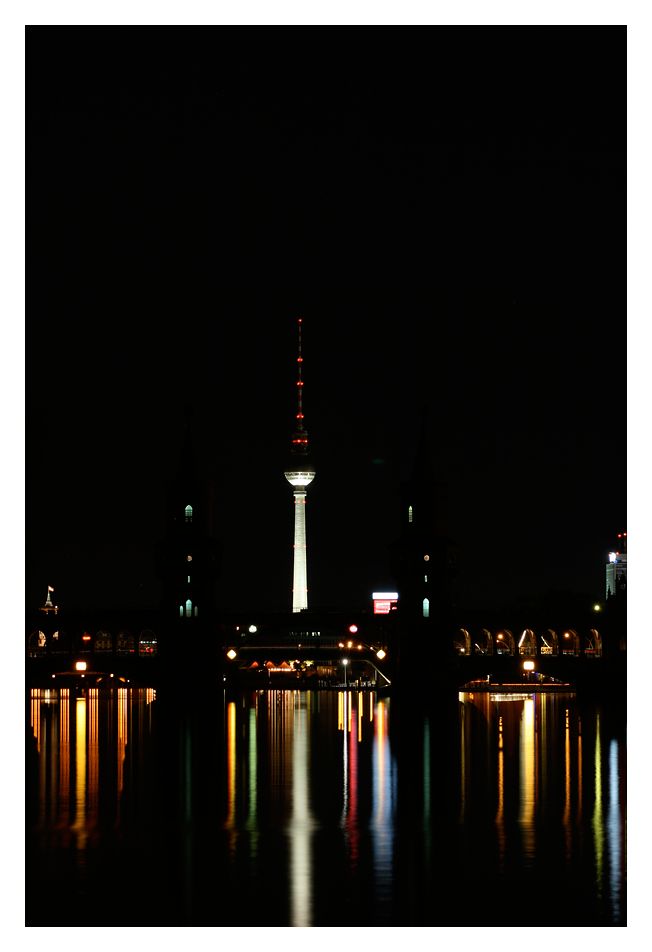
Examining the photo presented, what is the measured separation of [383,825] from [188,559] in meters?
79.8

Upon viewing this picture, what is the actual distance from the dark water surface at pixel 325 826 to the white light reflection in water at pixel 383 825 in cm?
10

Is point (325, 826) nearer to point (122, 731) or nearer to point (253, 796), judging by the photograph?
point (253, 796)

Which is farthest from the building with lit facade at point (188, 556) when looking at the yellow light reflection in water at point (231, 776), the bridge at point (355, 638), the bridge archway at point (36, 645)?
the yellow light reflection in water at point (231, 776)

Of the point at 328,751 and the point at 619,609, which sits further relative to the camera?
the point at 619,609

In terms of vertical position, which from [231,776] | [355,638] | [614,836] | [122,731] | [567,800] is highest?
[355,638]

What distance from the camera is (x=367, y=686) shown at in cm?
15100

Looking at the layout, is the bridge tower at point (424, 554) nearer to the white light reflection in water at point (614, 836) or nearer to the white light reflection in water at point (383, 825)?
the white light reflection in water at point (383, 825)

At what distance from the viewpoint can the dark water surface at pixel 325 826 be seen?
27766 millimetres

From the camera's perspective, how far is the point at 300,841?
37.0 metres

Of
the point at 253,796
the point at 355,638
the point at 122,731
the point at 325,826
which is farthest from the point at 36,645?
the point at 325,826

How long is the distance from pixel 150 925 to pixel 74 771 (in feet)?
96.3
